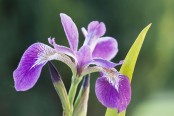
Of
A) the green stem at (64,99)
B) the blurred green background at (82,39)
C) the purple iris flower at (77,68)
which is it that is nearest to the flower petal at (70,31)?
the purple iris flower at (77,68)

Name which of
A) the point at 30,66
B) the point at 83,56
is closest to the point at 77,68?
the point at 83,56

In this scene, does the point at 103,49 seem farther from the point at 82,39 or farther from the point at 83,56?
the point at 82,39

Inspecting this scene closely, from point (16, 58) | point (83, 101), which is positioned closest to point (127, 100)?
point (83, 101)

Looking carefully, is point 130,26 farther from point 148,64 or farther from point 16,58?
point 16,58

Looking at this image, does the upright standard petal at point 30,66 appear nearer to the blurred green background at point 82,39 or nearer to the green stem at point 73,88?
the green stem at point 73,88

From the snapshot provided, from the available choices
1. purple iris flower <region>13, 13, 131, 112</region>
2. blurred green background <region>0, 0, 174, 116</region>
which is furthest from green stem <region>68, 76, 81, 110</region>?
blurred green background <region>0, 0, 174, 116</region>
